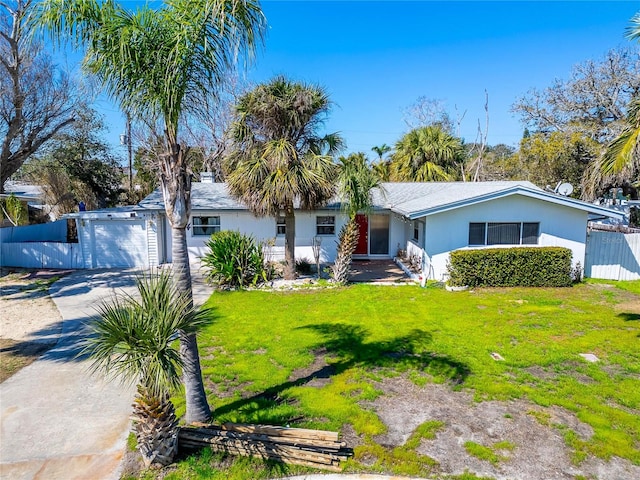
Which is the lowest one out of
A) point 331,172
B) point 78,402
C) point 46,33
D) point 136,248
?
point 78,402

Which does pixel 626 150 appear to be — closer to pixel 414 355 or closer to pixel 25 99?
pixel 414 355

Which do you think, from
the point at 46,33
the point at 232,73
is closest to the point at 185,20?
the point at 232,73

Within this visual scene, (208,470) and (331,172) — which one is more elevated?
(331,172)

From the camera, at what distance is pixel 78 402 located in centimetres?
604

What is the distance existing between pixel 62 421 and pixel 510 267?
41.9ft

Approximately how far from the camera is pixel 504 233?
13.7 meters

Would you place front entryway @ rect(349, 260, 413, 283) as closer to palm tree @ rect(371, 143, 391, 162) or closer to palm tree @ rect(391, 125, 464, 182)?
palm tree @ rect(391, 125, 464, 182)

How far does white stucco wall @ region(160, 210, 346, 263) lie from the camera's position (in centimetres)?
1653

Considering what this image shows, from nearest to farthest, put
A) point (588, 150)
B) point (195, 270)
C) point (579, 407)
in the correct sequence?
point (579, 407) < point (195, 270) < point (588, 150)

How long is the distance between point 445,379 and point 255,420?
3.34 m

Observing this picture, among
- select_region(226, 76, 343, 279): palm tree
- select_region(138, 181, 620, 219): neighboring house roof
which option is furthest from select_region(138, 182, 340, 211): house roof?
select_region(226, 76, 343, 279): palm tree

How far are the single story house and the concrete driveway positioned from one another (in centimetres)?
832

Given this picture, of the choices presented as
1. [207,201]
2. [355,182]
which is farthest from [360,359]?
[207,201]

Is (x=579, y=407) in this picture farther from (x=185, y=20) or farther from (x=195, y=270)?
(x=195, y=270)
